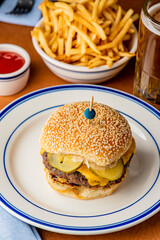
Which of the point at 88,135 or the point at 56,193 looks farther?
the point at 56,193

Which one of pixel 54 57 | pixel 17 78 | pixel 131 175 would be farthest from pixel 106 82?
pixel 131 175

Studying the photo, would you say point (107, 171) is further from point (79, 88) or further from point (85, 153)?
point (79, 88)

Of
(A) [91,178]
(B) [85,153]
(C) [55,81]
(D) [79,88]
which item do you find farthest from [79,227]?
(C) [55,81]

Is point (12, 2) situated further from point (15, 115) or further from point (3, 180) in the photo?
point (3, 180)

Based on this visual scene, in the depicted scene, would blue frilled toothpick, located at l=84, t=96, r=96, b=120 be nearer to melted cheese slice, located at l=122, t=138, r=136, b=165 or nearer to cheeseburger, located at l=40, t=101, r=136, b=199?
cheeseburger, located at l=40, t=101, r=136, b=199

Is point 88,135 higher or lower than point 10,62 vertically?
higher

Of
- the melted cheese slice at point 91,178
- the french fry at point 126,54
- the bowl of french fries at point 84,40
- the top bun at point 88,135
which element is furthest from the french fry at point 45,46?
the melted cheese slice at point 91,178
